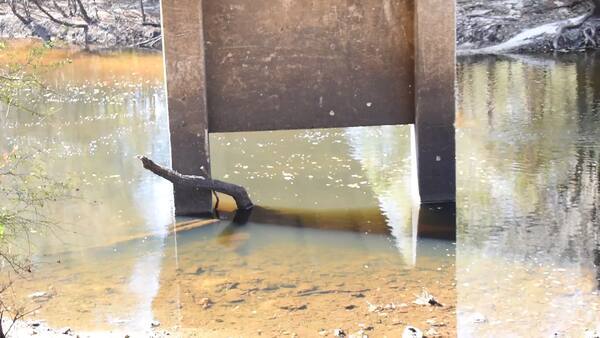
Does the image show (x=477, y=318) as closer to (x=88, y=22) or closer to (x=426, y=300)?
(x=426, y=300)

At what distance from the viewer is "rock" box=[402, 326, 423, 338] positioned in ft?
22.5

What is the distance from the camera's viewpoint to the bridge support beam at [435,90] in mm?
10094

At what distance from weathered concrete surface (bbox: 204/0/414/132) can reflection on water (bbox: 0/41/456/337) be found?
1.20m

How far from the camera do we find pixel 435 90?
10.3 meters

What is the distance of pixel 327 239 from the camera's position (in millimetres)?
9820

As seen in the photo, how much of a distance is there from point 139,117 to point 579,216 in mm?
9749

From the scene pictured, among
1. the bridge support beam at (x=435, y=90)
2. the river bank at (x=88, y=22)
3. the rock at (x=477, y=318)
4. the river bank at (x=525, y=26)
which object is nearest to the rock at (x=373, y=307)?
the rock at (x=477, y=318)

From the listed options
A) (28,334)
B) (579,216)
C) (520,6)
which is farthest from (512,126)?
(520,6)

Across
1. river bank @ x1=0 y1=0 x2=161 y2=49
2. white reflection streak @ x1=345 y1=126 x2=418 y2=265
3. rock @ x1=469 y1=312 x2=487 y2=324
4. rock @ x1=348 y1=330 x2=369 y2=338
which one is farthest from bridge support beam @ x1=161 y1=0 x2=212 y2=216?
river bank @ x1=0 y1=0 x2=161 y2=49

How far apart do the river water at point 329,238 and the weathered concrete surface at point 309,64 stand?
1188 millimetres

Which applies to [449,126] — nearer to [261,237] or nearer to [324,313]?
[261,237]

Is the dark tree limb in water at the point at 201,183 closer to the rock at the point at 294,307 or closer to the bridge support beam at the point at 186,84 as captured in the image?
the bridge support beam at the point at 186,84

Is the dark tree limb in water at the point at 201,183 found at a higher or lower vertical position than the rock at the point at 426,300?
higher

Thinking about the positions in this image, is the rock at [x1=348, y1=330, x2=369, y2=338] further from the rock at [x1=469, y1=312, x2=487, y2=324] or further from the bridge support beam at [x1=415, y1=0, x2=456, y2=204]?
the bridge support beam at [x1=415, y1=0, x2=456, y2=204]
